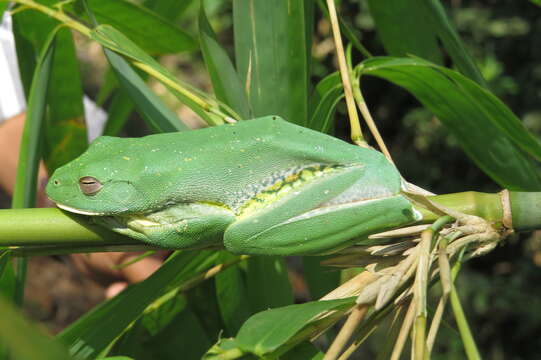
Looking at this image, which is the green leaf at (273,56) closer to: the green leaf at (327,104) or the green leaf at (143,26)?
the green leaf at (327,104)

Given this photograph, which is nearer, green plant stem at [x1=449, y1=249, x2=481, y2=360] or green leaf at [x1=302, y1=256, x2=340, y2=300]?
green plant stem at [x1=449, y1=249, x2=481, y2=360]

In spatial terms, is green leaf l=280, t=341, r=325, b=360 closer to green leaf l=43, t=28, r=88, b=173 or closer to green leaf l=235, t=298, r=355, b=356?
green leaf l=235, t=298, r=355, b=356

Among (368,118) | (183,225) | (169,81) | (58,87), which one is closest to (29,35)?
(58,87)

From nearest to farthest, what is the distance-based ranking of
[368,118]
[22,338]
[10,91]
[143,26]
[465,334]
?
[22,338] < [465,334] < [368,118] < [143,26] < [10,91]

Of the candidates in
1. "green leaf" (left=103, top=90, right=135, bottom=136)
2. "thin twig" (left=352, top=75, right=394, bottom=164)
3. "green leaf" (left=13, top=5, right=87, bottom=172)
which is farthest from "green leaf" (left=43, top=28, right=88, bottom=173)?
"thin twig" (left=352, top=75, right=394, bottom=164)

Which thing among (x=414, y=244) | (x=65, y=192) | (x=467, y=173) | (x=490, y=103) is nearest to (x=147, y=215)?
(x=65, y=192)

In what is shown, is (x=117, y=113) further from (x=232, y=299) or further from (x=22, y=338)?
(x=22, y=338)
